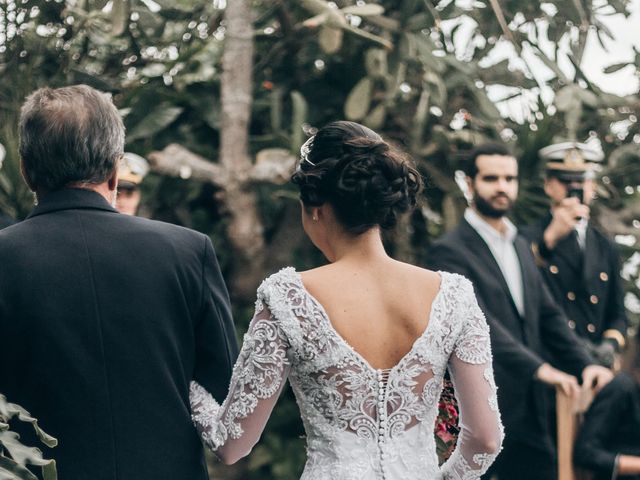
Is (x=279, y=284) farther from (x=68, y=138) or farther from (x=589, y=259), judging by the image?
(x=589, y=259)

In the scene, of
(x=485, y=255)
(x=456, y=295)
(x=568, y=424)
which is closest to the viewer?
(x=456, y=295)

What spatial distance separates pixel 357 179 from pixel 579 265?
3.63m

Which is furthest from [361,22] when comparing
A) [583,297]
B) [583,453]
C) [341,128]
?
[341,128]

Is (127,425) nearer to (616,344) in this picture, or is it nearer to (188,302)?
(188,302)

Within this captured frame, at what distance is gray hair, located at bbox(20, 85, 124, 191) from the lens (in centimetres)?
304

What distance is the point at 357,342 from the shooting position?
9.76 feet

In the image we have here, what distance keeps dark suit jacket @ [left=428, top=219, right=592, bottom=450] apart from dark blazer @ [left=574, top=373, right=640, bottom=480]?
357 mm

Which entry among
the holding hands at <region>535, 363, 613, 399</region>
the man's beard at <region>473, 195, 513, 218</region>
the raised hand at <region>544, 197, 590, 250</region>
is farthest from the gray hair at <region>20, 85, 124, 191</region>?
the raised hand at <region>544, 197, 590, 250</region>

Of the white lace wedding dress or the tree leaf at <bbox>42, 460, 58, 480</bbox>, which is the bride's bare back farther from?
the tree leaf at <bbox>42, 460, 58, 480</bbox>

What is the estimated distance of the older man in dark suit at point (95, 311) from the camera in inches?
118

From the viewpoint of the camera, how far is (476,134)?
738cm

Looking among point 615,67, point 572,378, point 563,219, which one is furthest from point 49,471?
point 615,67

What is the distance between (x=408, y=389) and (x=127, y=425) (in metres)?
0.66

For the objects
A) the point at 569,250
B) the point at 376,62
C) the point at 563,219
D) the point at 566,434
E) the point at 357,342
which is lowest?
Answer: the point at 566,434
